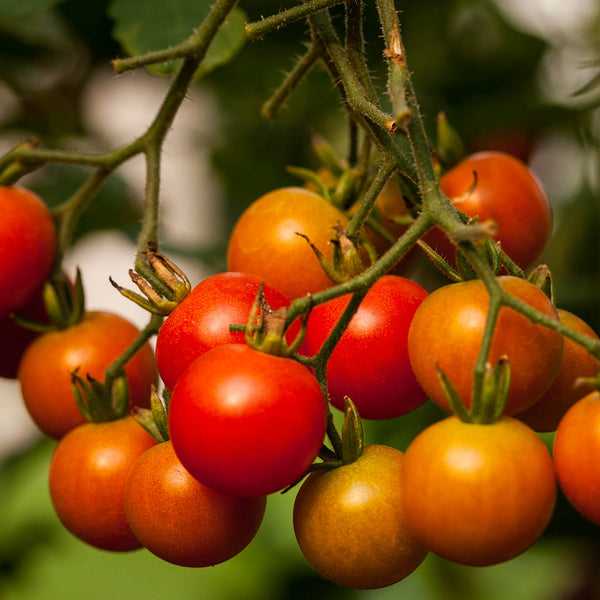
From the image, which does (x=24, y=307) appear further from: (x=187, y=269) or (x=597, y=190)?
(x=597, y=190)

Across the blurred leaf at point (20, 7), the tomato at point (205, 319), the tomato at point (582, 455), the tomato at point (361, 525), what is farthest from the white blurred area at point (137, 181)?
the tomato at point (582, 455)

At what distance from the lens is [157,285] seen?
732mm

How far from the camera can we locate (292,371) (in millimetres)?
588

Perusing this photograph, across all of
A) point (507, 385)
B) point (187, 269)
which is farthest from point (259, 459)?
point (187, 269)

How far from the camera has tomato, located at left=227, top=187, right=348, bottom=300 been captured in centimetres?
77

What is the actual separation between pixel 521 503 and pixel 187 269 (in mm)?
1005

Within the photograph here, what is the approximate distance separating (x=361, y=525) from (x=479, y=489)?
122mm

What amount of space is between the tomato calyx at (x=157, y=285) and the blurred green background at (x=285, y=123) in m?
0.58

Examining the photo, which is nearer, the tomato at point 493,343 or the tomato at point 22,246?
the tomato at point 493,343

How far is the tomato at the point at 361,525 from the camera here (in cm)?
62

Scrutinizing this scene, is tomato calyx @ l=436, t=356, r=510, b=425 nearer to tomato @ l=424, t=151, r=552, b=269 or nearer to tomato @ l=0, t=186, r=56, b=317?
tomato @ l=424, t=151, r=552, b=269

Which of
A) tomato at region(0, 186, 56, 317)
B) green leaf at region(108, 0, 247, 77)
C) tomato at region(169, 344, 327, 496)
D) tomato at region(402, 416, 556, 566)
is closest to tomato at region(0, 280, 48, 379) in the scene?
tomato at region(0, 186, 56, 317)

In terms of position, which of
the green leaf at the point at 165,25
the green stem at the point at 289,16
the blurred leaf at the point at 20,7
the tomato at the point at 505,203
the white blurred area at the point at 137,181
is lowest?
the white blurred area at the point at 137,181

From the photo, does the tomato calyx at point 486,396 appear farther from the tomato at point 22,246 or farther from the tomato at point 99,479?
the tomato at point 22,246
